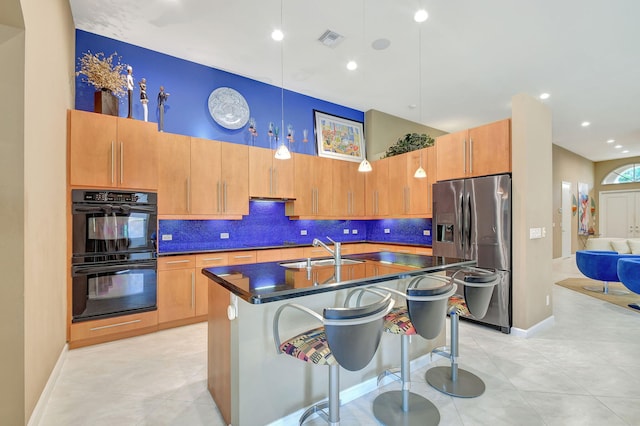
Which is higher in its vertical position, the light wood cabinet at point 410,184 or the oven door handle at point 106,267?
the light wood cabinet at point 410,184

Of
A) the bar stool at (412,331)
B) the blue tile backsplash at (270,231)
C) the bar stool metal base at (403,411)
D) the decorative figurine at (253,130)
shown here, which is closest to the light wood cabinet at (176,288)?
the blue tile backsplash at (270,231)

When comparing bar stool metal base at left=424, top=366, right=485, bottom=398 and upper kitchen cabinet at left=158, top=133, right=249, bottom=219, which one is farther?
upper kitchen cabinet at left=158, top=133, right=249, bottom=219

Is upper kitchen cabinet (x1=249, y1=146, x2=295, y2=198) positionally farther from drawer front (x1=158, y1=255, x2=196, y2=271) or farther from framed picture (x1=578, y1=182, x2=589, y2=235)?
framed picture (x1=578, y1=182, x2=589, y2=235)

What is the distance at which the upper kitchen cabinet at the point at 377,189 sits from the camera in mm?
5297

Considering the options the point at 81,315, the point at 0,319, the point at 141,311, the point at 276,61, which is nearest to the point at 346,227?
the point at 276,61

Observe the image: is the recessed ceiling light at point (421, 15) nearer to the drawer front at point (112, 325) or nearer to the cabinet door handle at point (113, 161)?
the cabinet door handle at point (113, 161)

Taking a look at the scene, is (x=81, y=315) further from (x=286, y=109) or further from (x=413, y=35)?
(x=413, y=35)

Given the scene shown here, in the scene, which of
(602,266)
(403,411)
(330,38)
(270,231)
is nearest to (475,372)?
(403,411)

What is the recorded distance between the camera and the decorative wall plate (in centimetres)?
436

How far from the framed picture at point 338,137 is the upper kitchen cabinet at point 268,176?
1014 millimetres

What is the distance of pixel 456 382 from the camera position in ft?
7.64

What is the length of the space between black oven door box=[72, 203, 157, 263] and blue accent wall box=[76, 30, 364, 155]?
1311mm

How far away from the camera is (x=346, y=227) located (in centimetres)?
592

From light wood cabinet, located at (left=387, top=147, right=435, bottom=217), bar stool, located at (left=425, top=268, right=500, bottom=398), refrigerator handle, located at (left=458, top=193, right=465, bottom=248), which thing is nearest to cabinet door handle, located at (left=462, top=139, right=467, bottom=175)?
refrigerator handle, located at (left=458, top=193, right=465, bottom=248)
